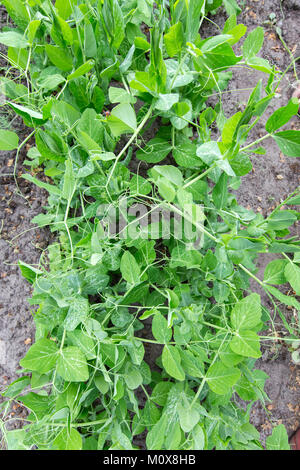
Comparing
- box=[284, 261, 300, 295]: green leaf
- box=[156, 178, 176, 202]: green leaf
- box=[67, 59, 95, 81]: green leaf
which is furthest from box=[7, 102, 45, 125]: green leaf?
box=[284, 261, 300, 295]: green leaf

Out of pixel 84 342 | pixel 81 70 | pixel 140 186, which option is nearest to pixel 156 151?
pixel 140 186

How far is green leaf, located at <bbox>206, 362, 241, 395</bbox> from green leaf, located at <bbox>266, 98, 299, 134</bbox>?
451mm

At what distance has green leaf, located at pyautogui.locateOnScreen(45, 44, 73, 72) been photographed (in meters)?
0.66

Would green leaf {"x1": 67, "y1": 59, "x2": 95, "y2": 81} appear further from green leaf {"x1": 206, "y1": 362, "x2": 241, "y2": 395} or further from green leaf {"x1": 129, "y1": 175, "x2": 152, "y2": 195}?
green leaf {"x1": 206, "y1": 362, "x2": 241, "y2": 395}

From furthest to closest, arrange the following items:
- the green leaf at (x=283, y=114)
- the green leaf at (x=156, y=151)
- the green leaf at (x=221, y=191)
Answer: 1. the green leaf at (x=156, y=151)
2. the green leaf at (x=221, y=191)
3. the green leaf at (x=283, y=114)

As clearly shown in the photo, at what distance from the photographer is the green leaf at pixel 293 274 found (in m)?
0.70

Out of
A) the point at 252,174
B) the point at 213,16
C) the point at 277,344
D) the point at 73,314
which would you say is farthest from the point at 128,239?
the point at 213,16

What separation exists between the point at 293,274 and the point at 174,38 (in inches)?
20.0

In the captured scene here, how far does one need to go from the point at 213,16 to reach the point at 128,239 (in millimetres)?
760

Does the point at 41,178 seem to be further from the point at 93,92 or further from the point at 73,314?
the point at 73,314

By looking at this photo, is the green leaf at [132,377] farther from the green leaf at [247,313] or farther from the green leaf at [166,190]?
the green leaf at [166,190]

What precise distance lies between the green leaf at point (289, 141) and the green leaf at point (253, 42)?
19 cm

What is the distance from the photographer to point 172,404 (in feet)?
2.28

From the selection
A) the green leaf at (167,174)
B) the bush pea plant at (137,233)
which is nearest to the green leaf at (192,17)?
the bush pea plant at (137,233)
